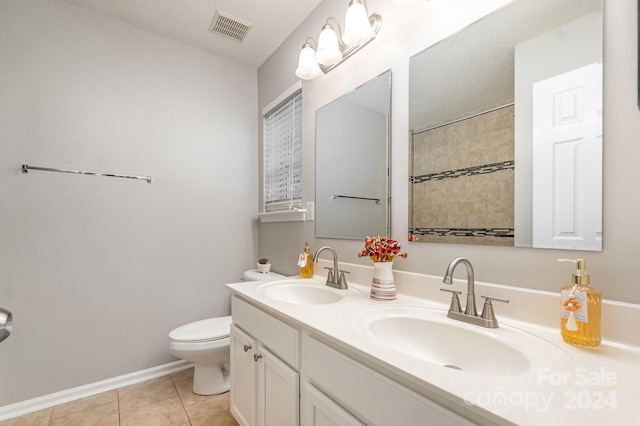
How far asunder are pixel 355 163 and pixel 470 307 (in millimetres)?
936

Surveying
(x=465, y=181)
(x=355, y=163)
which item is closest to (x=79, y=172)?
(x=355, y=163)

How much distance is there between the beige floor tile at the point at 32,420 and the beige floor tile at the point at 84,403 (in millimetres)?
35

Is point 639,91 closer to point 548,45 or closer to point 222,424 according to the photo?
point 548,45

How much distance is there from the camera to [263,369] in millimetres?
1208

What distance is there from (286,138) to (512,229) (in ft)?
5.42

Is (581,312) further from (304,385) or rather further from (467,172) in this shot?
(304,385)

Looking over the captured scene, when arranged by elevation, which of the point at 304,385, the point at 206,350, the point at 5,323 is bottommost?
the point at 206,350

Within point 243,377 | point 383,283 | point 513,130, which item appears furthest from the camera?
point 243,377

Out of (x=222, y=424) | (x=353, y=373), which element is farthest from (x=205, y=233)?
(x=353, y=373)

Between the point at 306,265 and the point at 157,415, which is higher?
the point at 306,265

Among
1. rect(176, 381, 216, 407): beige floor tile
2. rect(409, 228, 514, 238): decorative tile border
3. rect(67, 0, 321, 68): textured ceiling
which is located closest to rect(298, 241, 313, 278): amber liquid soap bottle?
rect(409, 228, 514, 238): decorative tile border

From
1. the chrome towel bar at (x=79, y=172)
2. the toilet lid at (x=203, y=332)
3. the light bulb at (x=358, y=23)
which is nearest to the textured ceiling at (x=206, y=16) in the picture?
the light bulb at (x=358, y=23)

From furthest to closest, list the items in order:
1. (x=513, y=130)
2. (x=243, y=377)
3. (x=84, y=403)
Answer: (x=84, y=403) < (x=243, y=377) < (x=513, y=130)

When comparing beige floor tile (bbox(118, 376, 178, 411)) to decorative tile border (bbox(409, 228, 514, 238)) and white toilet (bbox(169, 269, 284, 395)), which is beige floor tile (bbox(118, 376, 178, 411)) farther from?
decorative tile border (bbox(409, 228, 514, 238))
